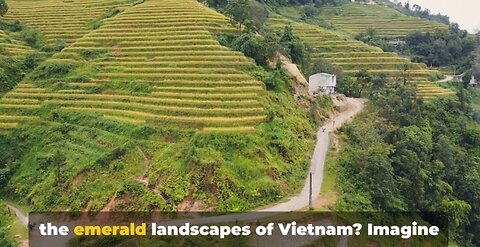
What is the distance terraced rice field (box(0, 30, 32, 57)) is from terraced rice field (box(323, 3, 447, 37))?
46.2 m

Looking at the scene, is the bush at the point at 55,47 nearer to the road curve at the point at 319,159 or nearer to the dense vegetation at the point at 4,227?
the dense vegetation at the point at 4,227

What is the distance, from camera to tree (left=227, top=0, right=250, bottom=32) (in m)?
41.9

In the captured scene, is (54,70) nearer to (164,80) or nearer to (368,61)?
(164,80)

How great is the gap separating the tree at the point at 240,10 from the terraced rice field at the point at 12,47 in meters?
19.1

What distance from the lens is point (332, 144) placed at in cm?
3375

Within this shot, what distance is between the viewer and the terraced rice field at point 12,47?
43.7 m

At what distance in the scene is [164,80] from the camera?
3541cm

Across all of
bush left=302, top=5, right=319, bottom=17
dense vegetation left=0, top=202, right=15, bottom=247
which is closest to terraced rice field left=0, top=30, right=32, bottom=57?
dense vegetation left=0, top=202, right=15, bottom=247

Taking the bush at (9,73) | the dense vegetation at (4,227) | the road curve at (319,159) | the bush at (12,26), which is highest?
the bush at (12,26)

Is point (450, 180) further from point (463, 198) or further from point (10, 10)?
point (10, 10)

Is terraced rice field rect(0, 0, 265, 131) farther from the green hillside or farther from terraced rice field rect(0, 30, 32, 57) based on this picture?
terraced rice field rect(0, 30, 32, 57)

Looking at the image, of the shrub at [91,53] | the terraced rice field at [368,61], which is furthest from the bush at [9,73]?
the terraced rice field at [368,61]

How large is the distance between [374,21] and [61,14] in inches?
1900

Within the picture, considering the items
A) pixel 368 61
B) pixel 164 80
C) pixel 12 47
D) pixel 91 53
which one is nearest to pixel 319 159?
pixel 164 80
